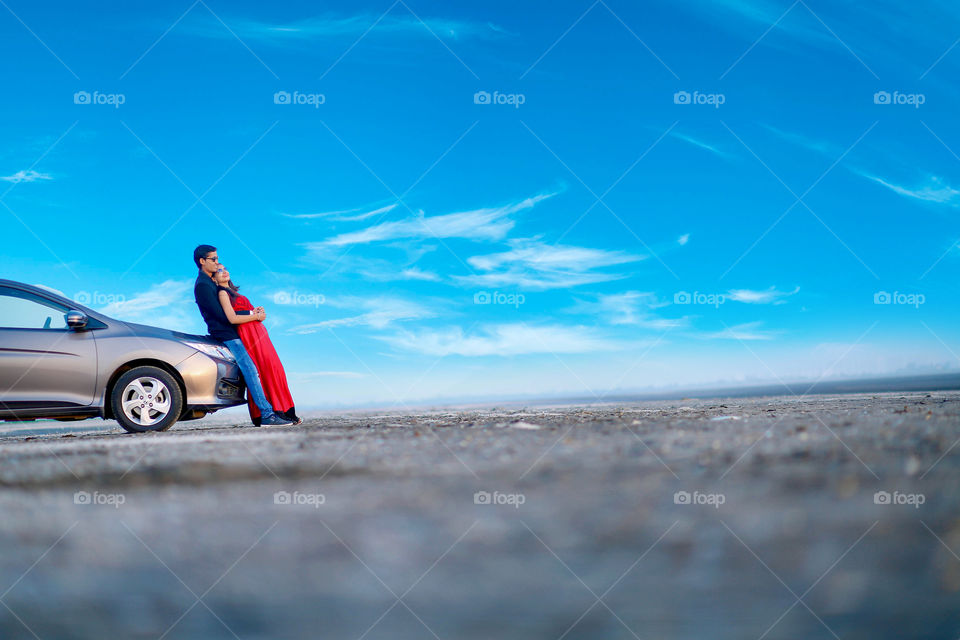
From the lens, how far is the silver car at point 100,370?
5.07m

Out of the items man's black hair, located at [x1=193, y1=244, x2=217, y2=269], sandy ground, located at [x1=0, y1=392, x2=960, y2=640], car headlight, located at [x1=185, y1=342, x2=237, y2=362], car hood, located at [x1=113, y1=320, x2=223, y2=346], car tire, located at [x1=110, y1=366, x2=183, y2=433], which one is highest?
man's black hair, located at [x1=193, y1=244, x2=217, y2=269]

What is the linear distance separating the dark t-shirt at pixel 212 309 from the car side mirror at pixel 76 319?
0.90 meters

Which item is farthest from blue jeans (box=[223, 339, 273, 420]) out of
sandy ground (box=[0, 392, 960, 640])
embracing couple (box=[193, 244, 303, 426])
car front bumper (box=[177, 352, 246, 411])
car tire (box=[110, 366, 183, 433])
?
sandy ground (box=[0, 392, 960, 640])

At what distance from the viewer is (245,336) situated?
5.68m

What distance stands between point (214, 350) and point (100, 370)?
3.01 ft

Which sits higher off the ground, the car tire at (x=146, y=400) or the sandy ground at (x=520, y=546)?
the car tire at (x=146, y=400)

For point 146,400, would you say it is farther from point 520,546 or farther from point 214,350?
point 520,546

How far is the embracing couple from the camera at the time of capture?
5609mm

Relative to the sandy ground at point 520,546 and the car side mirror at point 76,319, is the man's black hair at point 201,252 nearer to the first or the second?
the car side mirror at point 76,319

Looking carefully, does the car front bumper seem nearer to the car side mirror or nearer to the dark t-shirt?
the dark t-shirt

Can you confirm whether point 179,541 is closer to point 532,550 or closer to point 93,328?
point 532,550

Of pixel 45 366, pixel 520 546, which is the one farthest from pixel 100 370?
pixel 520 546

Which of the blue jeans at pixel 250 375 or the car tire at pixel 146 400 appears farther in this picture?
the blue jeans at pixel 250 375

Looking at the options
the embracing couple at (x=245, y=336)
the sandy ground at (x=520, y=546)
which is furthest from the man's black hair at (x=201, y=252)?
the sandy ground at (x=520, y=546)
